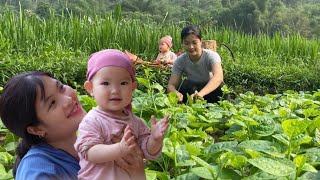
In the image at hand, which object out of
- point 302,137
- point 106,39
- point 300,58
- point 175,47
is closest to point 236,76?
point 175,47

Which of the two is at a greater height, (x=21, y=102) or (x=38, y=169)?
(x=21, y=102)

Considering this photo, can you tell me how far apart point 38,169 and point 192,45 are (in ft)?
9.49

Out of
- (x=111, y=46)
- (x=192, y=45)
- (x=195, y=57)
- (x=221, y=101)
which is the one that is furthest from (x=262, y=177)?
(x=111, y=46)

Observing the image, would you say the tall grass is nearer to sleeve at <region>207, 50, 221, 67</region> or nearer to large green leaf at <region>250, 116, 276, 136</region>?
sleeve at <region>207, 50, 221, 67</region>

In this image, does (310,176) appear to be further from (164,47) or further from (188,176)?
(164,47)

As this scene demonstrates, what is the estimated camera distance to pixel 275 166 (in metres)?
1.33

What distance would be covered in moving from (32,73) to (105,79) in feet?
0.65

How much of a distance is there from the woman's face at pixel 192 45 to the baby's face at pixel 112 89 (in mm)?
2660

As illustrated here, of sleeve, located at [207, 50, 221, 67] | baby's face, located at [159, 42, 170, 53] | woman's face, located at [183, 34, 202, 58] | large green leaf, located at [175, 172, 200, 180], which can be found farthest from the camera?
baby's face, located at [159, 42, 170, 53]

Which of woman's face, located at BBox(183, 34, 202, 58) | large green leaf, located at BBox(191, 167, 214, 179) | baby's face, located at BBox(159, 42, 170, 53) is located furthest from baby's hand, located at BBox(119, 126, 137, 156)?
baby's face, located at BBox(159, 42, 170, 53)

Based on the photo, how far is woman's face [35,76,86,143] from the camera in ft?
4.13

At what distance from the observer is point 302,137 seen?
5.24 ft

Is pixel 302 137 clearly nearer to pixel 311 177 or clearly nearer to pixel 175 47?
pixel 311 177

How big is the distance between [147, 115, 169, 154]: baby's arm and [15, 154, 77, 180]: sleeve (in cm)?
24
